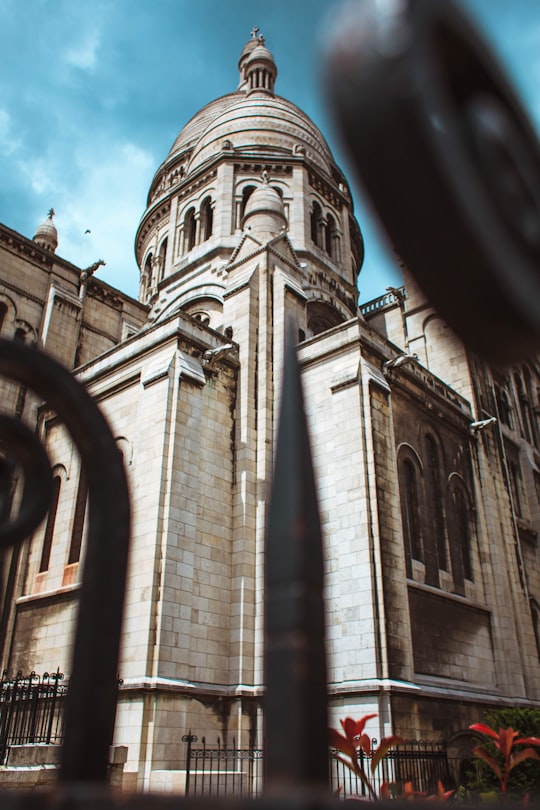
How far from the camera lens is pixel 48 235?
29.2 m

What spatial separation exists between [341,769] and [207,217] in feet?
70.7

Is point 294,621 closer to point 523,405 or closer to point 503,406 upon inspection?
point 503,406

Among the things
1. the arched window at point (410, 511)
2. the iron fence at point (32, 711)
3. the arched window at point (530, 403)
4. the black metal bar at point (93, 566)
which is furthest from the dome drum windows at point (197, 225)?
the black metal bar at point (93, 566)

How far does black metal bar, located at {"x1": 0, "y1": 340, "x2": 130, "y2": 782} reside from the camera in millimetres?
1605

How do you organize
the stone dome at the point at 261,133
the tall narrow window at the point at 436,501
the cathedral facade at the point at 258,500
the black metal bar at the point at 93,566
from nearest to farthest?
the black metal bar at the point at 93,566 → the cathedral facade at the point at 258,500 → the tall narrow window at the point at 436,501 → the stone dome at the point at 261,133

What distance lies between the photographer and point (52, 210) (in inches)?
1184

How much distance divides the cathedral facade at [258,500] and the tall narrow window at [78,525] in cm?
5

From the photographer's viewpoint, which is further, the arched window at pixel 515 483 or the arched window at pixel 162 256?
the arched window at pixel 162 256

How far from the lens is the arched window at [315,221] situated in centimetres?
2720

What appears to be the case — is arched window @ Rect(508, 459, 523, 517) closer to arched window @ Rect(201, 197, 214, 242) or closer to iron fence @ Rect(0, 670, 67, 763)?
arched window @ Rect(201, 197, 214, 242)

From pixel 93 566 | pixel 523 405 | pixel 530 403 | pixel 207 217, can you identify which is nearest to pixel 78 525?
pixel 207 217

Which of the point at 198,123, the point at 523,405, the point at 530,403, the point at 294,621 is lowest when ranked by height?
the point at 294,621

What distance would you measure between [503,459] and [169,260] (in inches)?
617

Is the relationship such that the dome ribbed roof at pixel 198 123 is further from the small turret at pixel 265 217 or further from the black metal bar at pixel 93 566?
the black metal bar at pixel 93 566
